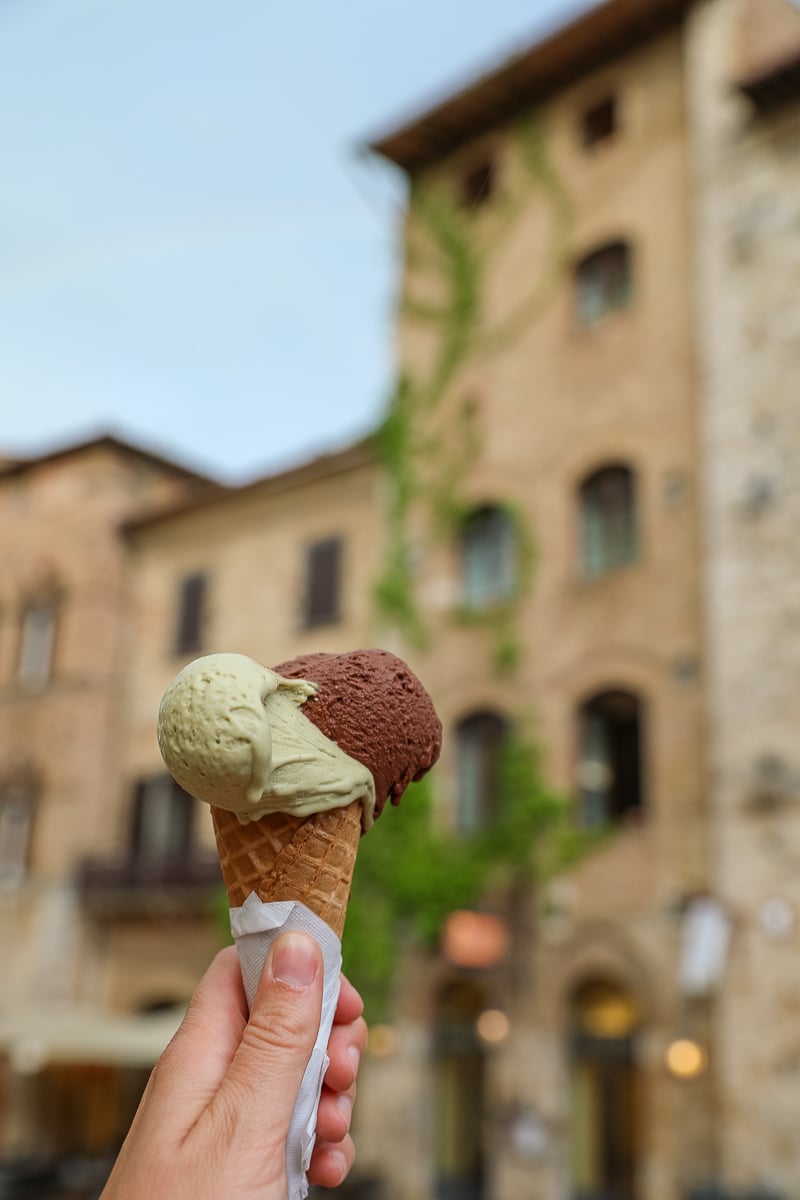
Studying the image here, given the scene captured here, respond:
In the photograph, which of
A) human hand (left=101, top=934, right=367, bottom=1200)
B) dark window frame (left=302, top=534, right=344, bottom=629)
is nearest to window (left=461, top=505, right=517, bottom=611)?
dark window frame (left=302, top=534, right=344, bottom=629)

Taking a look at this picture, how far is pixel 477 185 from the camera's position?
21.5 meters

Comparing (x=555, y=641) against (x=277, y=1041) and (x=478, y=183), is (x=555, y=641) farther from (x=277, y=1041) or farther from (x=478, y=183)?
(x=277, y=1041)

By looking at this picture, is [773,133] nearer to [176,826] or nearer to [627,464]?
[627,464]

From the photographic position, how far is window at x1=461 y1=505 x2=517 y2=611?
18891 millimetres

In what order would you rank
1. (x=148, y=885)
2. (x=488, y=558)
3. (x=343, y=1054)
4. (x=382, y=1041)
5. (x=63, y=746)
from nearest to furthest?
(x=343, y=1054) < (x=382, y=1041) < (x=488, y=558) < (x=148, y=885) < (x=63, y=746)

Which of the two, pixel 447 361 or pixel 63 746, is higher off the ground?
pixel 447 361

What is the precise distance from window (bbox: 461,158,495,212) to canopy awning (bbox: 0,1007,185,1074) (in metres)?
14.4

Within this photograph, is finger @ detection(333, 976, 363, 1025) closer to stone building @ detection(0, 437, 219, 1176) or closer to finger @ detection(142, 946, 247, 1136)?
finger @ detection(142, 946, 247, 1136)

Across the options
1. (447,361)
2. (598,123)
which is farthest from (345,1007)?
(598,123)

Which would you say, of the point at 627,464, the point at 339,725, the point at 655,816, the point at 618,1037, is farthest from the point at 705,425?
the point at 339,725

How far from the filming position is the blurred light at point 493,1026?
16.5m

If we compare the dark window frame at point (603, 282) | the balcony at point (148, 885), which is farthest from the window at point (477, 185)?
the balcony at point (148, 885)

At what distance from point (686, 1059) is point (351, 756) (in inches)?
513

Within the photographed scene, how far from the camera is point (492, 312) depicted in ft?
66.7
